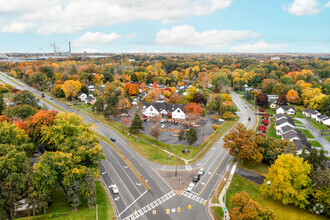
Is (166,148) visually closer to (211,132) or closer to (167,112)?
(211,132)

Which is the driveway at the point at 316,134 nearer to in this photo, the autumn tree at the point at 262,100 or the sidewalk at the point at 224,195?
the autumn tree at the point at 262,100

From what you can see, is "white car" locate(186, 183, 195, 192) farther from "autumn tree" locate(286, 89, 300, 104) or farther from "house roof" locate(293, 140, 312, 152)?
"autumn tree" locate(286, 89, 300, 104)

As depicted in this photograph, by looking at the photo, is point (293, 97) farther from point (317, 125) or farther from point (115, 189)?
point (115, 189)

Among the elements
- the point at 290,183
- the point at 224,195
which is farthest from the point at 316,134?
the point at 224,195

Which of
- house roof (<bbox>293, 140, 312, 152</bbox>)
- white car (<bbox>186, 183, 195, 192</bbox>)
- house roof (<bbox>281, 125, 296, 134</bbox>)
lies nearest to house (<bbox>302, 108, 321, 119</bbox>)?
house roof (<bbox>281, 125, 296, 134</bbox>)

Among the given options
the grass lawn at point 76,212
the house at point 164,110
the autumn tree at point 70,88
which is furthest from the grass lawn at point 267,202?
the autumn tree at point 70,88
